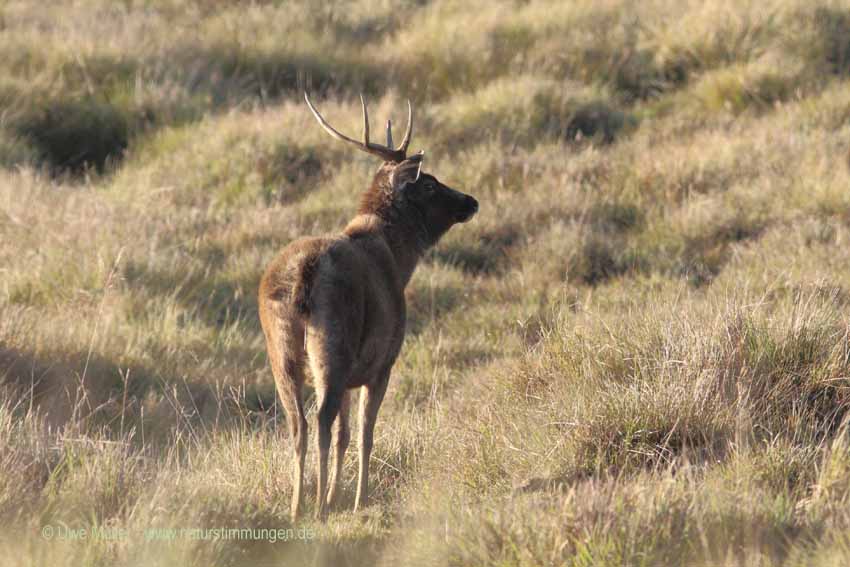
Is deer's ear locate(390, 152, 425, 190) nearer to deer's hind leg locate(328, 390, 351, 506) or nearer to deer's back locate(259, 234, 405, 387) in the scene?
deer's back locate(259, 234, 405, 387)

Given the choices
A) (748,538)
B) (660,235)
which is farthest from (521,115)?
(748,538)

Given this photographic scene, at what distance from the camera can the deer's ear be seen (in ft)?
19.8

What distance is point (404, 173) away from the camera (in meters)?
6.09

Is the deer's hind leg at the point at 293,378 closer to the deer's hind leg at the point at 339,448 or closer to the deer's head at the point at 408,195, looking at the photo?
the deer's hind leg at the point at 339,448

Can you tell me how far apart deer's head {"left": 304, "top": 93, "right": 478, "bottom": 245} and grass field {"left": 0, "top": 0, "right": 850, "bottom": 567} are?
91cm

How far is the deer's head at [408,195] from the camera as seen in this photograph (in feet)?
19.9

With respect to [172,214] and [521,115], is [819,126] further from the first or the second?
[172,214]

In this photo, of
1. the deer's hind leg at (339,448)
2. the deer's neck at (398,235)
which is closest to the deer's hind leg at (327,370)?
the deer's hind leg at (339,448)

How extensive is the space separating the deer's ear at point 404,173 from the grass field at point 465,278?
1.15 metres

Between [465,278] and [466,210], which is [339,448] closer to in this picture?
[466,210]

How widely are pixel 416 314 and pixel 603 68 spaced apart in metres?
6.24

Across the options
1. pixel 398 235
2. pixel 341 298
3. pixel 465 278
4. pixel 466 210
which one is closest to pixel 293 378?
pixel 341 298

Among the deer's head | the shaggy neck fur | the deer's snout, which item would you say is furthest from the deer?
the deer's snout

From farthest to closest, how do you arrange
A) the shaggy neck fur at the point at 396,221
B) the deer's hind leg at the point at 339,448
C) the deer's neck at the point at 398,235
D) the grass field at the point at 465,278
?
the shaggy neck fur at the point at 396,221 < the deer's neck at the point at 398,235 < the deer's hind leg at the point at 339,448 < the grass field at the point at 465,278
